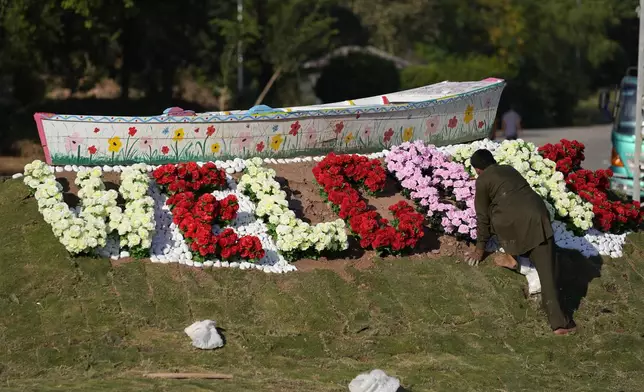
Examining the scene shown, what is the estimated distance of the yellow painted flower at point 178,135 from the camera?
47.7 ft

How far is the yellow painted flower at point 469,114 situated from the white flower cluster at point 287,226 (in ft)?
14.6

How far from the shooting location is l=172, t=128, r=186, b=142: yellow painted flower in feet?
47.7

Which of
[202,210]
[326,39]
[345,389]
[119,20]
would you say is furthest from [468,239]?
[326,39]

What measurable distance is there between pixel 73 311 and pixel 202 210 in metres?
2.16

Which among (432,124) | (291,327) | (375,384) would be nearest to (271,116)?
(432,124)

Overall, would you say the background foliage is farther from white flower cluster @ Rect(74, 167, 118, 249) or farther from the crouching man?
the crouching man

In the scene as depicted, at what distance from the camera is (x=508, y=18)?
5394cm

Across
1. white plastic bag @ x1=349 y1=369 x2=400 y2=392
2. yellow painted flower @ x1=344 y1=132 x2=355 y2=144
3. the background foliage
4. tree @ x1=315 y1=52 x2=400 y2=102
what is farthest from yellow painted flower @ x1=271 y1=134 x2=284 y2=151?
tree @ x1=315 y1=52 x2=400 y2=102

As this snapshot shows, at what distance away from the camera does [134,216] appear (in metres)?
12.8

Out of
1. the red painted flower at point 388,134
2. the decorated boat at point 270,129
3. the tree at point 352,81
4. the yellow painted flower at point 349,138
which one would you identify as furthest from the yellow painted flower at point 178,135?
the tree at point 352,81

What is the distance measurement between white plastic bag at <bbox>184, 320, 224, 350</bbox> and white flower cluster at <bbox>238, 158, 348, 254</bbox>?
201cm

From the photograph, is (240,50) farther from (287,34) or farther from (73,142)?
(73,142)

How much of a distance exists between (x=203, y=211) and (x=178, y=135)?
180 centimetres

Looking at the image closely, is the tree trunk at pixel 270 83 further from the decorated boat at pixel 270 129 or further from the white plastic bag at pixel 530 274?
the white plastic bag at pixel 530 274
